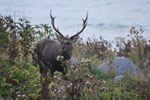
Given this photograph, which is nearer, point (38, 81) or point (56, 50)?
point (38, 81)

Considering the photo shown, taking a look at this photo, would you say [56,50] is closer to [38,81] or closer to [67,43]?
[67,43]

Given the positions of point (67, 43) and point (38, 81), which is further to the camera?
point (67, 43)

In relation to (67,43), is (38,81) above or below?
below

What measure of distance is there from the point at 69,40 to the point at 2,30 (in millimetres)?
3802

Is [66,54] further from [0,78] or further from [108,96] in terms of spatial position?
[0,78]

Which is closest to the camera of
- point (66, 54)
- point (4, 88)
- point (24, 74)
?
point (4, 88)

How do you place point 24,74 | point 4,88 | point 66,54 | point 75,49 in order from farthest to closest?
point 75,49, point 66,54, point 24,74, point 4,88

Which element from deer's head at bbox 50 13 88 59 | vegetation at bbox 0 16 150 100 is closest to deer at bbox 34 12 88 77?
deer's head at bbox 50 13 88 59

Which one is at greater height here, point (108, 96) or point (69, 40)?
point (69, 40)

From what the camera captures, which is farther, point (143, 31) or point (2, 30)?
point (143, 31)

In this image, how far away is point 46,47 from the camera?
32.8 ft

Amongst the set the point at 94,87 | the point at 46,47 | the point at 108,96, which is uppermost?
the point at 46,47

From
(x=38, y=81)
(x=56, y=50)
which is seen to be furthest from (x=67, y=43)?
(x=38, y=81)

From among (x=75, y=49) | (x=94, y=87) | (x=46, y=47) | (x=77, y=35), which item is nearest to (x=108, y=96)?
(x=94, y=87)
